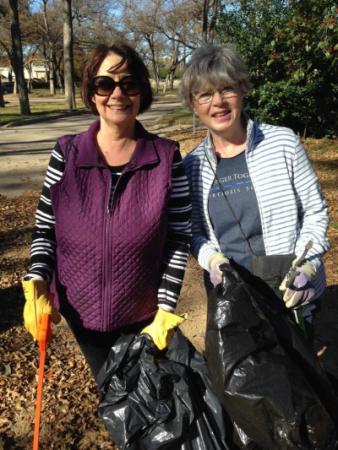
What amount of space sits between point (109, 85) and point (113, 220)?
504 millimetres

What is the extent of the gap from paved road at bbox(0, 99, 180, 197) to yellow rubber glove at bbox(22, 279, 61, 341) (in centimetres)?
276

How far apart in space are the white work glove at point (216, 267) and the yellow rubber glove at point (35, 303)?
661 mm

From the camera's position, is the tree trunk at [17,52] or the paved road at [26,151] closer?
the paved road at [26,151]

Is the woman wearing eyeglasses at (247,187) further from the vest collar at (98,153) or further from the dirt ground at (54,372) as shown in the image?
the dirt ground at (54,372)

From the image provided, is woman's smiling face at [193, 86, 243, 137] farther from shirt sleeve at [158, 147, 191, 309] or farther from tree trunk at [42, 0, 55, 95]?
tree trunk at [42, 0, 55, 95]

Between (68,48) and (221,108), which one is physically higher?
(68,48)

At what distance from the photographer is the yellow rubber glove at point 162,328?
1807 mm

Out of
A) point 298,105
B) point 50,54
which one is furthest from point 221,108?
point 50,54

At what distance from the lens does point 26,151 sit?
1112 centimetres

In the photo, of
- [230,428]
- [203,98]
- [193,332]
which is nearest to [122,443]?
[230,428]

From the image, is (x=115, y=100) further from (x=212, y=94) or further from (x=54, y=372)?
(x=54, y=372)

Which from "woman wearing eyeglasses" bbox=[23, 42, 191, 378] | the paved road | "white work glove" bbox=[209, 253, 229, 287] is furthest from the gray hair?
the paved road

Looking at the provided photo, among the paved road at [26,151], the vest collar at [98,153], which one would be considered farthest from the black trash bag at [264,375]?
the paved road at [26,151]

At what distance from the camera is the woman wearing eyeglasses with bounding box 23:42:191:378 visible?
1.74 m
